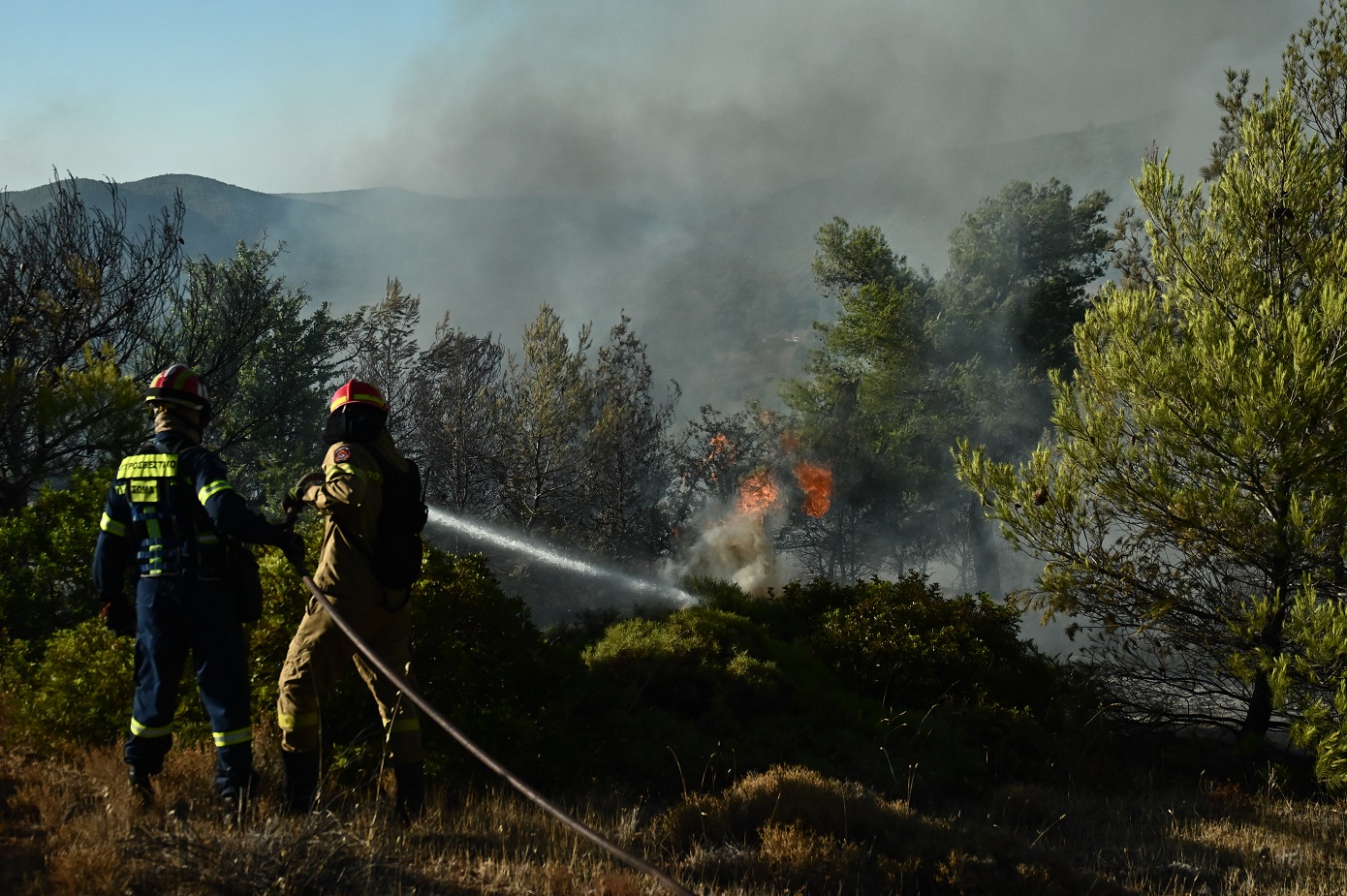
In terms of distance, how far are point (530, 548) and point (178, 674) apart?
18.8 metres

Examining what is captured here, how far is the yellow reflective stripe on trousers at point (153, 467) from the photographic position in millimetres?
4098

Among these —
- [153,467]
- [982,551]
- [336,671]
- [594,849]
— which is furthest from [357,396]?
[982,551]

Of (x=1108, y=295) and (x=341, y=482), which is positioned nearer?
(x=341, y=482)

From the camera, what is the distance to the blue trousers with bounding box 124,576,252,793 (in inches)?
158

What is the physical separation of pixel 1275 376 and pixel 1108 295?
1.84 metres

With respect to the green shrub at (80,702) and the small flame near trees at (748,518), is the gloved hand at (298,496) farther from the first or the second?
the small flame near trees at (748,518)

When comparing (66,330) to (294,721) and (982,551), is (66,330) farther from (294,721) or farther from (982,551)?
(982,551)

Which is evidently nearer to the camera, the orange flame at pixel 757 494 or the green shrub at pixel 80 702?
the green shrub at pixel 80 702

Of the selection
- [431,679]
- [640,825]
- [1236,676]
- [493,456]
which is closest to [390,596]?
[431,679]

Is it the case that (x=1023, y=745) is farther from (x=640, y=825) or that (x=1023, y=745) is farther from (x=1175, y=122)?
(x=1175, y=122)

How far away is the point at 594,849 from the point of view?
4.15 metres

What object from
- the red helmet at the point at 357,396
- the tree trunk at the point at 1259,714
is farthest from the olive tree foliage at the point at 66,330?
the tree trunk at the point at 1259,714

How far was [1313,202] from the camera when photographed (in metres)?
7.99

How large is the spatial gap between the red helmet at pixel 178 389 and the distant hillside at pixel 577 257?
88084 millimetres
